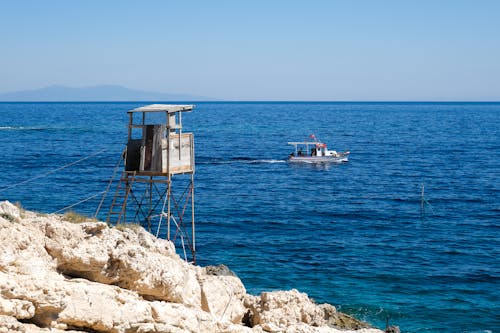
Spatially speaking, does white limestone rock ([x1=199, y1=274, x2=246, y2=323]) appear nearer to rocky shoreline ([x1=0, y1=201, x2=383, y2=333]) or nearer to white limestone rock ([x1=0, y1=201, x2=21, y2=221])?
rocky shoreline ([x1=0, y1=201, x2=383, y2=333])

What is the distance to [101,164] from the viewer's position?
2618 inches

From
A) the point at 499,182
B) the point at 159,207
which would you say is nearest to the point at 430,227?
the point at 159,207

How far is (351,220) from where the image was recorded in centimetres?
4097

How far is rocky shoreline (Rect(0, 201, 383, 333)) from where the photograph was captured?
36.6 ft

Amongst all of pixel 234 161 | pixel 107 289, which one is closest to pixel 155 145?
pixel 107 289

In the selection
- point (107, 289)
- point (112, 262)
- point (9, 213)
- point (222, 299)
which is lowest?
point (222, 299)

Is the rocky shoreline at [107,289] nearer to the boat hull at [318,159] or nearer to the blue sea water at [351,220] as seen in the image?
the blue sea water at [351,220]

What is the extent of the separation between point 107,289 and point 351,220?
30.0 metres

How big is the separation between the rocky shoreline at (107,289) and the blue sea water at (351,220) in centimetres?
935

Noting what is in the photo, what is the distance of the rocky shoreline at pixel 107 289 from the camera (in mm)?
11156

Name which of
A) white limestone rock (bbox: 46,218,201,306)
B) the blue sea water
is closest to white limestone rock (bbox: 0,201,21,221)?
white limestone rock (bbox: 46,218,201,306)

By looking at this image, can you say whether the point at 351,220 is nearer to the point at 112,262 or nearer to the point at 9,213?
the point at 9,213

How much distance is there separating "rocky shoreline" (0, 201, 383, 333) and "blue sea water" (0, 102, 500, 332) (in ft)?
30.7

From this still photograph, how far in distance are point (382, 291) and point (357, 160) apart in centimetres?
5006
